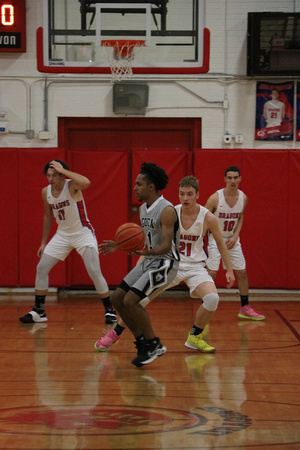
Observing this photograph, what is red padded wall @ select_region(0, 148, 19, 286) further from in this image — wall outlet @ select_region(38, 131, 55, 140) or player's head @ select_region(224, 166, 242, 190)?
player's head @ select_region(224, 166, 242, 190)

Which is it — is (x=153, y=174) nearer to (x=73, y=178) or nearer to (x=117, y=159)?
(x=73, y=178)

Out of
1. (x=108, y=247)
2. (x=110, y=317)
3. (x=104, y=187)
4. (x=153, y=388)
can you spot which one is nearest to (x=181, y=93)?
(x=104, y=187)

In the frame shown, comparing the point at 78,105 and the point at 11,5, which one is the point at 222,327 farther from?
the point at 11,5

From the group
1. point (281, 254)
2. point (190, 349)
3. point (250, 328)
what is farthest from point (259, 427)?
point (281, 254)

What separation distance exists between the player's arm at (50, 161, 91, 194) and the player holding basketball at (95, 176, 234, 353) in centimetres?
138

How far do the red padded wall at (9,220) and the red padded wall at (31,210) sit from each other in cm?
8

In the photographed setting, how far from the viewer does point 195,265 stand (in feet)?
21.9

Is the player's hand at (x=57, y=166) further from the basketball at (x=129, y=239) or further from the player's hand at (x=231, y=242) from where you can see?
the player's hand at (x=231, y=242)

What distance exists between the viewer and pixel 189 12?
7.95m

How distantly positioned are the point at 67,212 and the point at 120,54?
2020 mm

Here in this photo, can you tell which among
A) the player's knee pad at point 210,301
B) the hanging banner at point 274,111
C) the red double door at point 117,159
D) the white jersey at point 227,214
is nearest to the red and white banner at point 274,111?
the hanging banner at point 274,111

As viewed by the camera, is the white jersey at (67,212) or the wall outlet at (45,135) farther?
the wall outlet at (45,135)

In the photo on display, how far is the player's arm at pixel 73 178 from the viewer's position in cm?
754

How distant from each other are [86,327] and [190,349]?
1.61m
